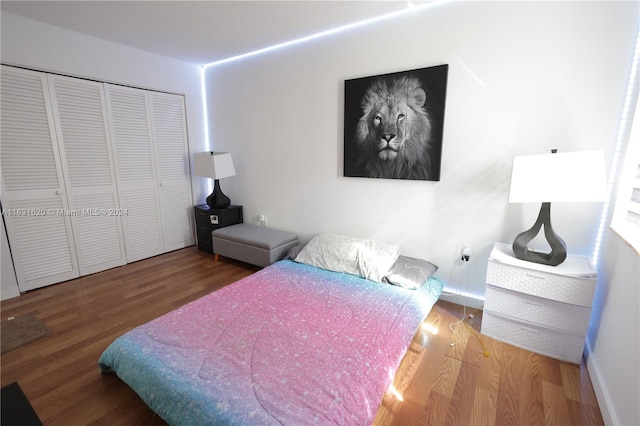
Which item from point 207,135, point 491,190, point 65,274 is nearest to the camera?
point 491,190

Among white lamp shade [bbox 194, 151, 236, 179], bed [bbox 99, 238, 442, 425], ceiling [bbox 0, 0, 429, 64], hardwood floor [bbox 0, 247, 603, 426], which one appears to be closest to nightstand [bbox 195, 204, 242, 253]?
white lamp shade [bbox 194, 151, 236, 179]

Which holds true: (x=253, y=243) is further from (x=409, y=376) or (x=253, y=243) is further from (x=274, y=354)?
(x=409, y=376)

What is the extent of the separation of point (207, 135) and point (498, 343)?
161 inches

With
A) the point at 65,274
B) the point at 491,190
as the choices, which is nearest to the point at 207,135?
the point at 65,274

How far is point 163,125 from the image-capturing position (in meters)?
3.59

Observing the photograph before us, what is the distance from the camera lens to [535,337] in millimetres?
1881

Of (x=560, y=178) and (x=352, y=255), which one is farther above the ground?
(x=560, y=178)

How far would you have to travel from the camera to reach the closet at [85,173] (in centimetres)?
260

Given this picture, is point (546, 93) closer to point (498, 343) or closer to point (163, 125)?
point (498, 343)

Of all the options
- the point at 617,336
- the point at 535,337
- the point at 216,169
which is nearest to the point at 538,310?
the point at 535,337

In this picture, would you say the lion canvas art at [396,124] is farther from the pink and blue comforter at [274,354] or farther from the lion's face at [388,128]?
the pink and blue comforter at [274,354]

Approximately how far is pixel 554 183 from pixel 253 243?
8.49ft

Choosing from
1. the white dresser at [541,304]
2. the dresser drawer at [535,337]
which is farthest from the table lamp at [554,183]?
the dresser drawer at [535,337]

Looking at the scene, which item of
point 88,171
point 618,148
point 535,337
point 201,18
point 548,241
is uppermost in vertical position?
point 201,18
